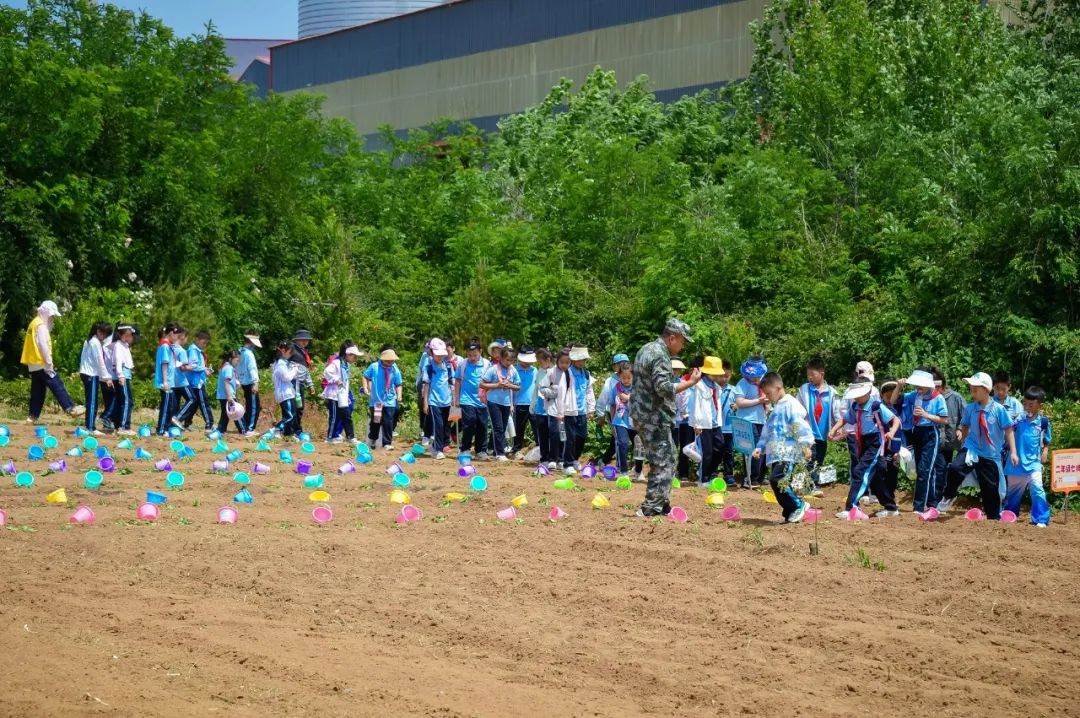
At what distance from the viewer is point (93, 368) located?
18766mm

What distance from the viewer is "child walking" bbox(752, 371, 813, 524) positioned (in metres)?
12.0

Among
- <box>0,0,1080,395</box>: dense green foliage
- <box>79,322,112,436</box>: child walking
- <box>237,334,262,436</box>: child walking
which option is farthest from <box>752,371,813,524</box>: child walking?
<box>237,334,262,436</box>: child walking

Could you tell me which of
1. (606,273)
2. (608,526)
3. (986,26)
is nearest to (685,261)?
(606,273)

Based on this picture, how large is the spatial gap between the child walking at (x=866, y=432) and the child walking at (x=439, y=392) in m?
7.03

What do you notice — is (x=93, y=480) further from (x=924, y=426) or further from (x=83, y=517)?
(x=924, y=426)

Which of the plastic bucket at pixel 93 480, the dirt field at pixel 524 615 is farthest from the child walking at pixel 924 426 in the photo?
the plastic bucket at pixel 93 480

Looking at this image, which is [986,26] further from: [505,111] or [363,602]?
[363,602]

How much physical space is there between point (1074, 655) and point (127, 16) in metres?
31.1

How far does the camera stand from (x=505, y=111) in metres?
45.6

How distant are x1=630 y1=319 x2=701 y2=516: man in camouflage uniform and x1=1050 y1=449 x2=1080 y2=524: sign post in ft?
12.1

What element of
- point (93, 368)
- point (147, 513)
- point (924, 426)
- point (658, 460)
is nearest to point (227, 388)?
point (93, 368)

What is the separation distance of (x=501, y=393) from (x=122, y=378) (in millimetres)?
5698

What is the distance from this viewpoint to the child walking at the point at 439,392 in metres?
18.6

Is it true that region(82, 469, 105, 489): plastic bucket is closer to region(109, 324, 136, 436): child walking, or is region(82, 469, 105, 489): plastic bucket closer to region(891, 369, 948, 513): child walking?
region(109, 324, 136, 436): child walking
